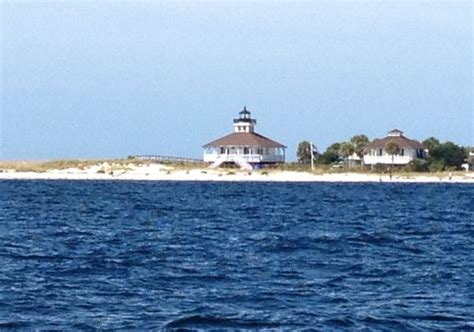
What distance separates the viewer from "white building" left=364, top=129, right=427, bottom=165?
12225cm

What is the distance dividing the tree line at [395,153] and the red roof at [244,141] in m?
4.03

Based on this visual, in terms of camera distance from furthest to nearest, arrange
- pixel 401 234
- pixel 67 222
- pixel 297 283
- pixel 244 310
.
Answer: pixel 67 222 → pixel 401 234 → pixel 297 283 → pixel 244 310

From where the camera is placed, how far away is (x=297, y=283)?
2225 cm

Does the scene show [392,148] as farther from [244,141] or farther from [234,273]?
[234,273]

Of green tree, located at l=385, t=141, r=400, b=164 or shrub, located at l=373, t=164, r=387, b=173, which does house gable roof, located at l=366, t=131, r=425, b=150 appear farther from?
shrub, located at l=373, t=164, r=387, b=173

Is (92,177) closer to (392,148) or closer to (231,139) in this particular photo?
(231,139)

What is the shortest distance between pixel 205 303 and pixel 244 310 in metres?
1.00

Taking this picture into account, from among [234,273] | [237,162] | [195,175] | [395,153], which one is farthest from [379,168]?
[234,273]

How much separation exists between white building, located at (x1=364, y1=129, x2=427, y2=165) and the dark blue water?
77371 mm

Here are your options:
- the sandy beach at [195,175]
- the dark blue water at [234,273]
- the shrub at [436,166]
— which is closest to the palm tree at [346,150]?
Answer: the shrub at [436,166]

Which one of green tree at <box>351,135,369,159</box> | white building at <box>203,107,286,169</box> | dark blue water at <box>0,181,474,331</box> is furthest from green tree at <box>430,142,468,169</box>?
dark blue water at <box>0,181,474,331</box>

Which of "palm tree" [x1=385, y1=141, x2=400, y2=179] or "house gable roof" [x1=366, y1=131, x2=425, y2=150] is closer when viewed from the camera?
"palm tree" [x1=385, y1=141, x2=400, y2=179]

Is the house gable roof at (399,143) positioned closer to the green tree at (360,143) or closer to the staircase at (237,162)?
the green tree at (360,143)

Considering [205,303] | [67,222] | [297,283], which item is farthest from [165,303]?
[67,222]
